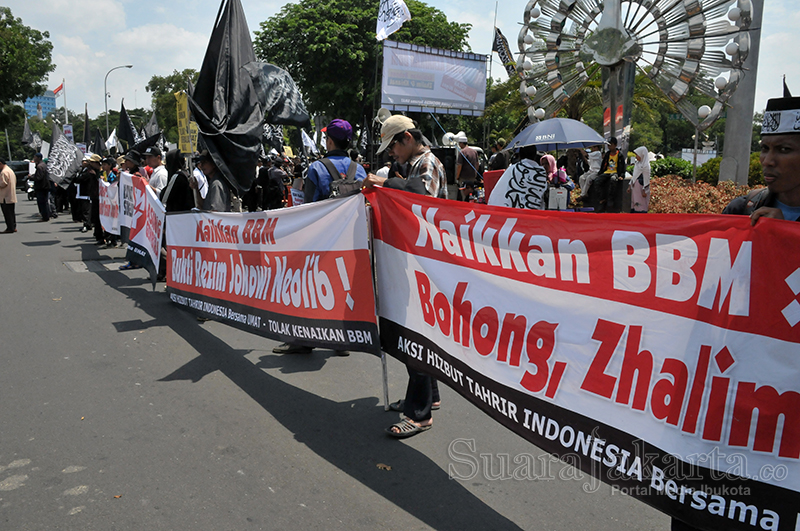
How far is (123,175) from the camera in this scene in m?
9.49

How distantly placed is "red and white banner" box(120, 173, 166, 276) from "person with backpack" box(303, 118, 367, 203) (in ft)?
9.47

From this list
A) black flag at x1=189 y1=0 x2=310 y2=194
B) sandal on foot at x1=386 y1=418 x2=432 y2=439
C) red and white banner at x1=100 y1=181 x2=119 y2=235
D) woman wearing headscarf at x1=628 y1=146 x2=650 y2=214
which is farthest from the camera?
woman wearing headscarf at x1=628 y1=146 x2=650 y2=214

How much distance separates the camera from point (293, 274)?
14.9 ft

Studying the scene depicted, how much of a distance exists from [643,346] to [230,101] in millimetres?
6311

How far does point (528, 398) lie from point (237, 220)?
3.52 metres

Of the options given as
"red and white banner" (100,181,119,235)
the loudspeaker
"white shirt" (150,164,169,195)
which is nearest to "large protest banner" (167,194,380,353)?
"white shirt" (150,164,169,195)

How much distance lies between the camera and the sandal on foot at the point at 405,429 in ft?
12.2

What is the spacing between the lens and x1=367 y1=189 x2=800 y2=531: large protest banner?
1977 millimetres

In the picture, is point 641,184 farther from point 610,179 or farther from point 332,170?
point 332,170

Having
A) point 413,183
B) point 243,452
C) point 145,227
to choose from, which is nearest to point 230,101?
point 145,227

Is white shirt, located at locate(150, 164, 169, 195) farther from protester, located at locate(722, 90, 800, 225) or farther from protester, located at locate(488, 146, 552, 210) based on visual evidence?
protester, located at locate(722, 90, 800, 225)

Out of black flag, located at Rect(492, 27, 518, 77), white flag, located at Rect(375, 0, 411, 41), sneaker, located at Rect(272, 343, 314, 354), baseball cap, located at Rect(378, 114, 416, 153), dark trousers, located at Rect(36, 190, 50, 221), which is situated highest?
black flag, located at Rect(492, 27, 518, 77)

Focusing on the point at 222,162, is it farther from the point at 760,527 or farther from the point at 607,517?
the point at 760,527

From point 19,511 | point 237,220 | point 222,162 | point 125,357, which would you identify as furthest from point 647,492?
point 222,162
